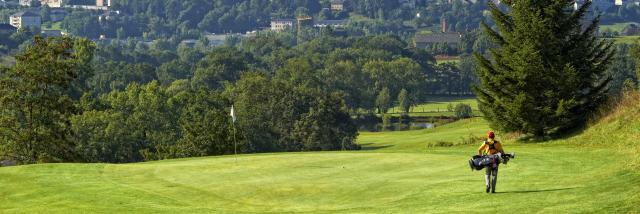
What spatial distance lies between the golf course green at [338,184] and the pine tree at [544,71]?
8.75 metres

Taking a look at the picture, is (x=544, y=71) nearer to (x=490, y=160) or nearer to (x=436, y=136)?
(x=490, y=160)

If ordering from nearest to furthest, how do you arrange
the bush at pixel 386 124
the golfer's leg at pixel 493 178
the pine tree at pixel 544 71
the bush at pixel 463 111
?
the golfer's leg at pixel 493 178
the pine tree at pixel 544 71
the bush at pixel 386 124
the bush at pixel 463 111

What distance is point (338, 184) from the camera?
40.0 m

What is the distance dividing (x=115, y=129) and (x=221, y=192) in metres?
75.7

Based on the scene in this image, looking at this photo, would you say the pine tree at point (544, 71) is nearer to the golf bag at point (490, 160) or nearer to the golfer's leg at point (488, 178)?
the golf bag at point (490, 160)

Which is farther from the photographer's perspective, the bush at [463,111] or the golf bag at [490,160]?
the bush at [463,111]

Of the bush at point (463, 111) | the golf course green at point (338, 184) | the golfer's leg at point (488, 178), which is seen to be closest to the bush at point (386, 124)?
the bush at point (463, 111)

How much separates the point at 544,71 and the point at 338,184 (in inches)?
895

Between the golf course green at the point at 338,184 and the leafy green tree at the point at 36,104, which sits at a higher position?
the golf course green at the point at 338,184

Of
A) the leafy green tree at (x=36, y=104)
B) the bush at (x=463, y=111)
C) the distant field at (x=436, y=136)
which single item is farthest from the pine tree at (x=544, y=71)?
the bush at (x=463, y=111)

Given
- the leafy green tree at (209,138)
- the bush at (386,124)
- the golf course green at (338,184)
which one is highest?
the golf course green at (338,184)

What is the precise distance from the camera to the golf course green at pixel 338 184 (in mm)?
35312

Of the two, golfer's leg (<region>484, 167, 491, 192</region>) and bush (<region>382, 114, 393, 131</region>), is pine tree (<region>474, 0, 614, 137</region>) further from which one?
bush (<region>382, 114, 393, 131</region>)

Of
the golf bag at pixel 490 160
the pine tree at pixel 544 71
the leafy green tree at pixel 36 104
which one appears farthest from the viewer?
the leafy green tree at pixel 36 104
